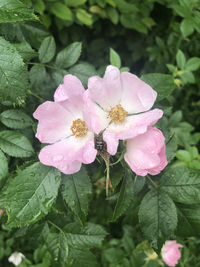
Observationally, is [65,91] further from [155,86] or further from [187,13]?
[187,13]

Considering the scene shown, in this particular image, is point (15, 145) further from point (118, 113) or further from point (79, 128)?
point (118, 113)

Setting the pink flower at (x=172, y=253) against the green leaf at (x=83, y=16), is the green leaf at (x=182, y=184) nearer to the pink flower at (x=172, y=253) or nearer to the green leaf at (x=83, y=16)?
the pink flower at (x=172, y=253)

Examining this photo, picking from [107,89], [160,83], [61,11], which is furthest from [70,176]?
[61,11]

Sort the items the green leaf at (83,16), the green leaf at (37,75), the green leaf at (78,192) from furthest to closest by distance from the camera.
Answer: the green leaf at (83,16) < the green leaf at (37,75) < the green leaf at (78,192)

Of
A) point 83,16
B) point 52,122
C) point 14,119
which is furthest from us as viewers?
point 83,16

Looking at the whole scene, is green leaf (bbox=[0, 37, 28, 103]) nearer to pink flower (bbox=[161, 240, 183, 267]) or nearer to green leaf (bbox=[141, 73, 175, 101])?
green leaf (bbox=[141, 73, 175, 101])

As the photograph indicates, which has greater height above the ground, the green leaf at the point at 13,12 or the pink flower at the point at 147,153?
the green leaf at the point at 13,12

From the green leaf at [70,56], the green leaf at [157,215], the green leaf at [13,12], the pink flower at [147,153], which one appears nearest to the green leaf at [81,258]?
the green leaf at [157,215]
